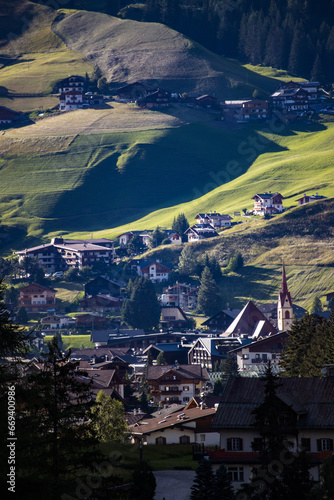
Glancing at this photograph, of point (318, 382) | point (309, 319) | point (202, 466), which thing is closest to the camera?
point (202, 466)

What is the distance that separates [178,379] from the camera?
9294 centimetres

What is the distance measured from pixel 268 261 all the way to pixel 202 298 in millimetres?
17462

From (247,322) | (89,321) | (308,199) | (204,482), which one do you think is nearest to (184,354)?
(247,322)

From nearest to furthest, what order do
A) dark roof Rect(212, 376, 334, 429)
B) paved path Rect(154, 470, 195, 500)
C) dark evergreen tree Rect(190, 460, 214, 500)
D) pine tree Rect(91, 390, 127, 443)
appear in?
dark evergreen tree Rect(190, 460, 214, 500) → paved path Rect(154, 470, 195, 500) → dark roof Rect(212, 376, 334, 429) → pine tree Rect(91, 390, 127, 443)

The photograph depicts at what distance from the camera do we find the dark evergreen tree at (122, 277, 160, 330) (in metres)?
159

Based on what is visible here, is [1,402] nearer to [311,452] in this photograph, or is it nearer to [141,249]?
[311,452]

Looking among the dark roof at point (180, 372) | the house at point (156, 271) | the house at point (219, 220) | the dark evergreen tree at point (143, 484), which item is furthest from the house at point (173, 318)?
the dark evergreen tree at point (143, 484)

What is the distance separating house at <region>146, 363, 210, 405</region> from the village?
0.10 meters

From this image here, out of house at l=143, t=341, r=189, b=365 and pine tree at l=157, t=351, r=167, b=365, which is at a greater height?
pine tree at l=157, t=351, r=167, b=365

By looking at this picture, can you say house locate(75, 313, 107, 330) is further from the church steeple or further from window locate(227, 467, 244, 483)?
window locate(227, 467, 244, 483)

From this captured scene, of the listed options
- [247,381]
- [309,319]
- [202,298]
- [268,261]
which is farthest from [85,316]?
[247,381]

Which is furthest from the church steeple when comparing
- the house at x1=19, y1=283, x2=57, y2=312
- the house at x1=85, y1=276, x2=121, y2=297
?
the house at x1=19, y1=283, x2=57, y2=312

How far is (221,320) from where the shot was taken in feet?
497

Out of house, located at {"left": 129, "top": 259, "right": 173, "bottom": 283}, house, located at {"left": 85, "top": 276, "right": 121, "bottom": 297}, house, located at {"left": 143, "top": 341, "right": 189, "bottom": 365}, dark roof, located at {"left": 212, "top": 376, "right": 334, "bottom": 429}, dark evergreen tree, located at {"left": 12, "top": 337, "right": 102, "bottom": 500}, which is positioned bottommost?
house, located at {"left": 143, "top": 341, "right": 189, "bottom": 365}
